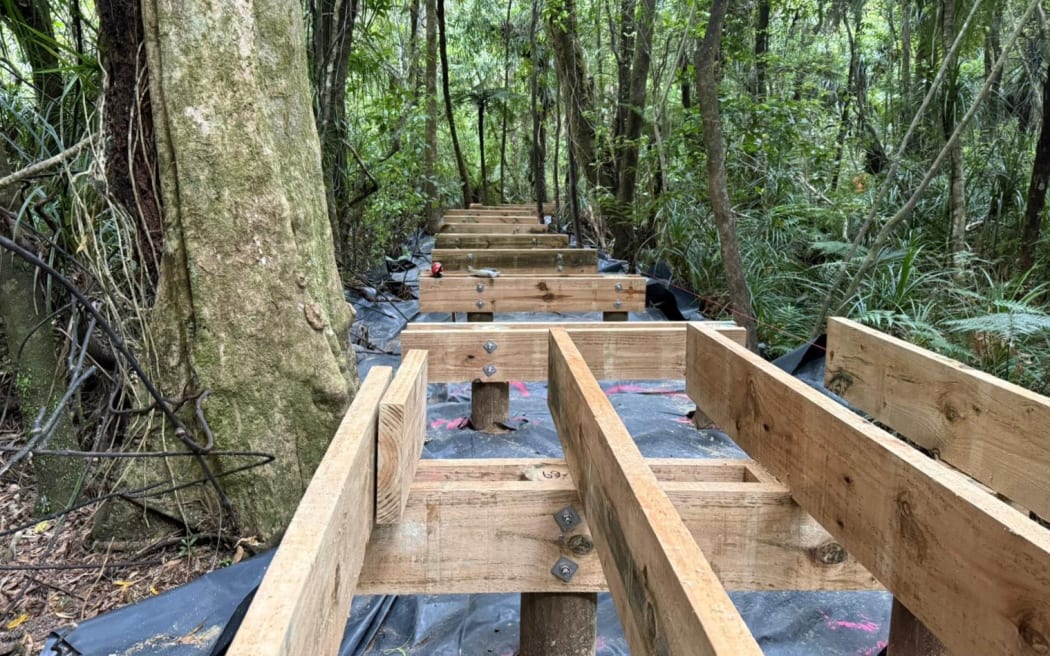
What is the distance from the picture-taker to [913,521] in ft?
2.90

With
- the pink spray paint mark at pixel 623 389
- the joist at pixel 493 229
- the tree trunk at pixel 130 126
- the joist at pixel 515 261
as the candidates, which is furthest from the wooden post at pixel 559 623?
the joist at pixel 493 229

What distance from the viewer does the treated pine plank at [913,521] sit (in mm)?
703

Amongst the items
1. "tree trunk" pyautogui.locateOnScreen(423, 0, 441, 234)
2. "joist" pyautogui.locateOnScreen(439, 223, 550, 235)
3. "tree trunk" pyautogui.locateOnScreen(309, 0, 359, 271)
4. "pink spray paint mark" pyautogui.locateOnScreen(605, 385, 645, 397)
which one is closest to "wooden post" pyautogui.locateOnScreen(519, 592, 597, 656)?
"pink spray paint mark" pyautogui.locateOnScreen(605, 385, 645, 397)

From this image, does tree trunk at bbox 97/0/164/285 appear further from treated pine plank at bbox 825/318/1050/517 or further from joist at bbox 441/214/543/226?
joist at bbox 441/214/543/226

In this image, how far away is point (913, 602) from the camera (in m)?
0.89

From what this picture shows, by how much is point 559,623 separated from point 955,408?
36.8 inches

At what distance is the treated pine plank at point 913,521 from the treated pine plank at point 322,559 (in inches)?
28.8

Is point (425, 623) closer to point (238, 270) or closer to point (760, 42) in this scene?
point (238, 270)

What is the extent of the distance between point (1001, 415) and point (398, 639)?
1.55 meters

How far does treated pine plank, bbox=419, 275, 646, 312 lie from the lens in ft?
13.0

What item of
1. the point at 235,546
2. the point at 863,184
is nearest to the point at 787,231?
the point at 863,184

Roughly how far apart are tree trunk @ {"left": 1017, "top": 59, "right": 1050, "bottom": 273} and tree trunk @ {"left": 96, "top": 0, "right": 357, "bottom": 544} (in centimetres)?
458

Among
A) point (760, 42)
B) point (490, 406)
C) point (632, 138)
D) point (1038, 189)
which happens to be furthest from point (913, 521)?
point (760, 42)

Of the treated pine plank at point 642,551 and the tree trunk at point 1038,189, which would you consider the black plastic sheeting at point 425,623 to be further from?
the tree trunk at point 1038,189
